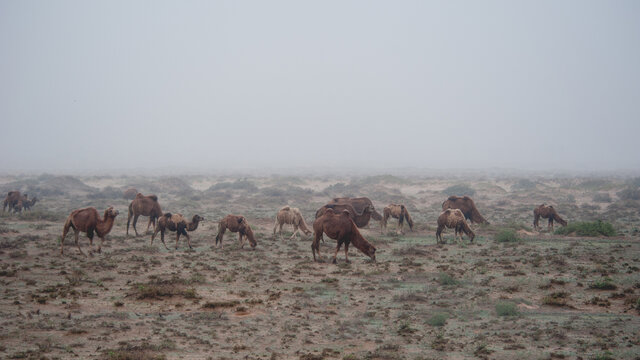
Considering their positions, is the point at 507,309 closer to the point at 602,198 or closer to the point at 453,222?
the point at 453,222

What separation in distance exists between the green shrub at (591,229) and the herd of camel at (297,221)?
139 cm

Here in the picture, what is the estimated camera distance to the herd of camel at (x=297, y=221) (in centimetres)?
1650

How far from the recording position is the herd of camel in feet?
54.1

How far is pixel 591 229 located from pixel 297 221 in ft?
50.7

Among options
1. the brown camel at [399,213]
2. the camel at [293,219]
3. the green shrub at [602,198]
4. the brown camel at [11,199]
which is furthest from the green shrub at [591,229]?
the brown camel at [11,199]

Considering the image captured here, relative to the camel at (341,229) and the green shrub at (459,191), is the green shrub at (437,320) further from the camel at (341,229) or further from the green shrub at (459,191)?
the green shrub at (459,191)

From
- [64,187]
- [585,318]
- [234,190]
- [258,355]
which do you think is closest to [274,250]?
[258,355]

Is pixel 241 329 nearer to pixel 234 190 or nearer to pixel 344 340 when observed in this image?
pixel 344 340

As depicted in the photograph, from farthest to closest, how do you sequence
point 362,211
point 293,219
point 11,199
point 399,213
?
1. point 11,199
2. point 399,213
3. point 293,219
4. point 362,211

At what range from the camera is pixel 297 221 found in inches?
888

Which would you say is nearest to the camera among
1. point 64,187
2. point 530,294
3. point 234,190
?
point 530,294

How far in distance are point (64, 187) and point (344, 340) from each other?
54.3 meters

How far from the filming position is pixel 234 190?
2275 inches

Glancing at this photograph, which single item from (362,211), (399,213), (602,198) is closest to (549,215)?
(399,213)
